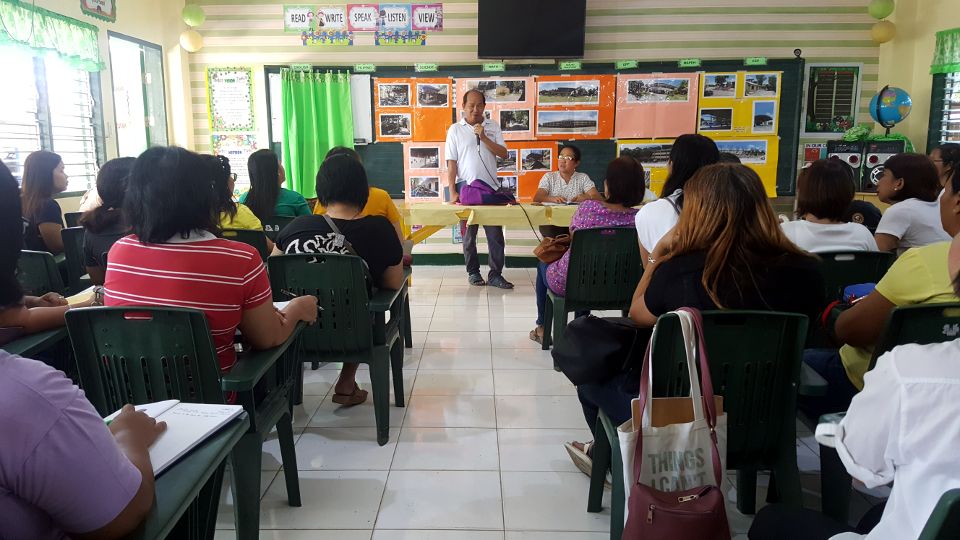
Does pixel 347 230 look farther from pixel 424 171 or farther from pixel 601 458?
pixel 424 171

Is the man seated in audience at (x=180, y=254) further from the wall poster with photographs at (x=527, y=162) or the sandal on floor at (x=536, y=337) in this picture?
the wall poster with photographs at (x=527, y=162)

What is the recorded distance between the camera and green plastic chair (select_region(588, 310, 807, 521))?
1625 mm

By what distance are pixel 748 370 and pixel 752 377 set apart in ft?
0.09

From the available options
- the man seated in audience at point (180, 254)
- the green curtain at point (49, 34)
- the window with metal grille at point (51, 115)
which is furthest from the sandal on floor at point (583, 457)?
the green curtain at point (49, 34)

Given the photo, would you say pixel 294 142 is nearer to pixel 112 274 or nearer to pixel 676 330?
pixel 112 274

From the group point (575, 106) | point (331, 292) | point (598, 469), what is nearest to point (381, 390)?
point (331, 292)

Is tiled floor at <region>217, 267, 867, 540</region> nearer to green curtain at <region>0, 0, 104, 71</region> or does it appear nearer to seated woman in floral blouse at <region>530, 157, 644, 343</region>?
seated woman in floral blouse at <region>530, 157, 644, 343</region>

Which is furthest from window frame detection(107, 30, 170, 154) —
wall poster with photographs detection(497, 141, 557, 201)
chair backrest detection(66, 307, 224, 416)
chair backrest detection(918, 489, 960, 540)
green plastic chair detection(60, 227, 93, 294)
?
chair backrest detection(918, 489, 960, 540)

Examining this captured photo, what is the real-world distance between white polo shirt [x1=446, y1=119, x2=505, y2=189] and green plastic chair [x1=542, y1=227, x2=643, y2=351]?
→ 247 cm

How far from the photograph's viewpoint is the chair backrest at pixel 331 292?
2.58 m

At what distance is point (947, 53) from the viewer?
17.8 ft

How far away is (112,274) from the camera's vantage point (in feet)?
6.13

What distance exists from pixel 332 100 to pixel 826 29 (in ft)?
15.9

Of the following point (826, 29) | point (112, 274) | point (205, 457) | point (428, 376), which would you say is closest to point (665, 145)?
point (826, 29)
